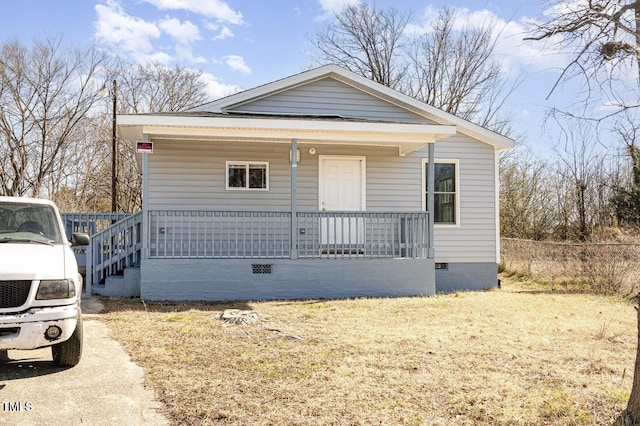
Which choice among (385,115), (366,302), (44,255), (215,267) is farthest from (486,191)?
(44,255)

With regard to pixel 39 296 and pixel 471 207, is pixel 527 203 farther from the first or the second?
pixel 39 296

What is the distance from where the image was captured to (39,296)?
14.7 feet

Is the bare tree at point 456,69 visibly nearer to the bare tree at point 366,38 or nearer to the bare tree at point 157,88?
the bare tree at point 366,38

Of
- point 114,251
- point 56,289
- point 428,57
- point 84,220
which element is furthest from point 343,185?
point 428,57

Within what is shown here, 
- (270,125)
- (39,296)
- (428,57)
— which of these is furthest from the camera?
(428,57)

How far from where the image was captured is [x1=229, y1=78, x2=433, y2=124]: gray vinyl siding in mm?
11586

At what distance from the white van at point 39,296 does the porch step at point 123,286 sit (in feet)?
15.4

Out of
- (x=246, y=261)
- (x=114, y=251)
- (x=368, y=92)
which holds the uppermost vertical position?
(x=368, y=92)

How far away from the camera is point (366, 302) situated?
9.46m

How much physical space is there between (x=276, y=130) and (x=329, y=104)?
2.40 m

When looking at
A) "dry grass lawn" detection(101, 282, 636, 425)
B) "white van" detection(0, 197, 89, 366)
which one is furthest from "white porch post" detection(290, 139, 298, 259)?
"white van" detection(0, 197, 89, 366)

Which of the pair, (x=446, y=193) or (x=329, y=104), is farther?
(x=446, y=193)

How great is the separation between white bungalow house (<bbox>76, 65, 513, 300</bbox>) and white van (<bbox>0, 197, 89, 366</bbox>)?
14.4 ft

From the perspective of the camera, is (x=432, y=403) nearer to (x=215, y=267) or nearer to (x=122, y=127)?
(x=215, y=267)
